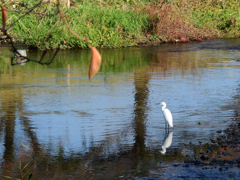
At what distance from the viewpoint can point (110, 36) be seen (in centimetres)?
2242

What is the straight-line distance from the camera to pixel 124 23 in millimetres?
22875

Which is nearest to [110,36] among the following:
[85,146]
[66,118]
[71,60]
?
[71,60]

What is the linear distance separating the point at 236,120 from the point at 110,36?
14989mm

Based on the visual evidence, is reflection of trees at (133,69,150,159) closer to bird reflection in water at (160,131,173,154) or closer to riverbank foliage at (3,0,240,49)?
bird reflection in water at (160,131,173,154)

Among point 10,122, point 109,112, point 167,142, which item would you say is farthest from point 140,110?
point 10,122

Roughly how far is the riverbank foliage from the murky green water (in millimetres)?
3965

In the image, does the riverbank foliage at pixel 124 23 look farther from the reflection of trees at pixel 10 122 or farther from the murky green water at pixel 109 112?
the reflection of trees at pixel 10 122

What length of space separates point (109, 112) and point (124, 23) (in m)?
14.4

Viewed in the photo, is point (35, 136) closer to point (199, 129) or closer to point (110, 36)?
point (199, 129)

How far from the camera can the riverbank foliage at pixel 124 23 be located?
2083 centimetres

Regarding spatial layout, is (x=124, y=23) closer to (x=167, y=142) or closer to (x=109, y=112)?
(x=109, y=112)

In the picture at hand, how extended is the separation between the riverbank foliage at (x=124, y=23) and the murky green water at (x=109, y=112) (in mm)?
3965

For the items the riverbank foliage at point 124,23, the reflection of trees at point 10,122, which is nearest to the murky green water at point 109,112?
the reflection of trees at point 10,122

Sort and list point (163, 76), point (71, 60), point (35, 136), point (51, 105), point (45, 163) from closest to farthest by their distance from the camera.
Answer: point (45, 163), point (35, 136), point (51, 105), point (163, 76), point (71, 60)
